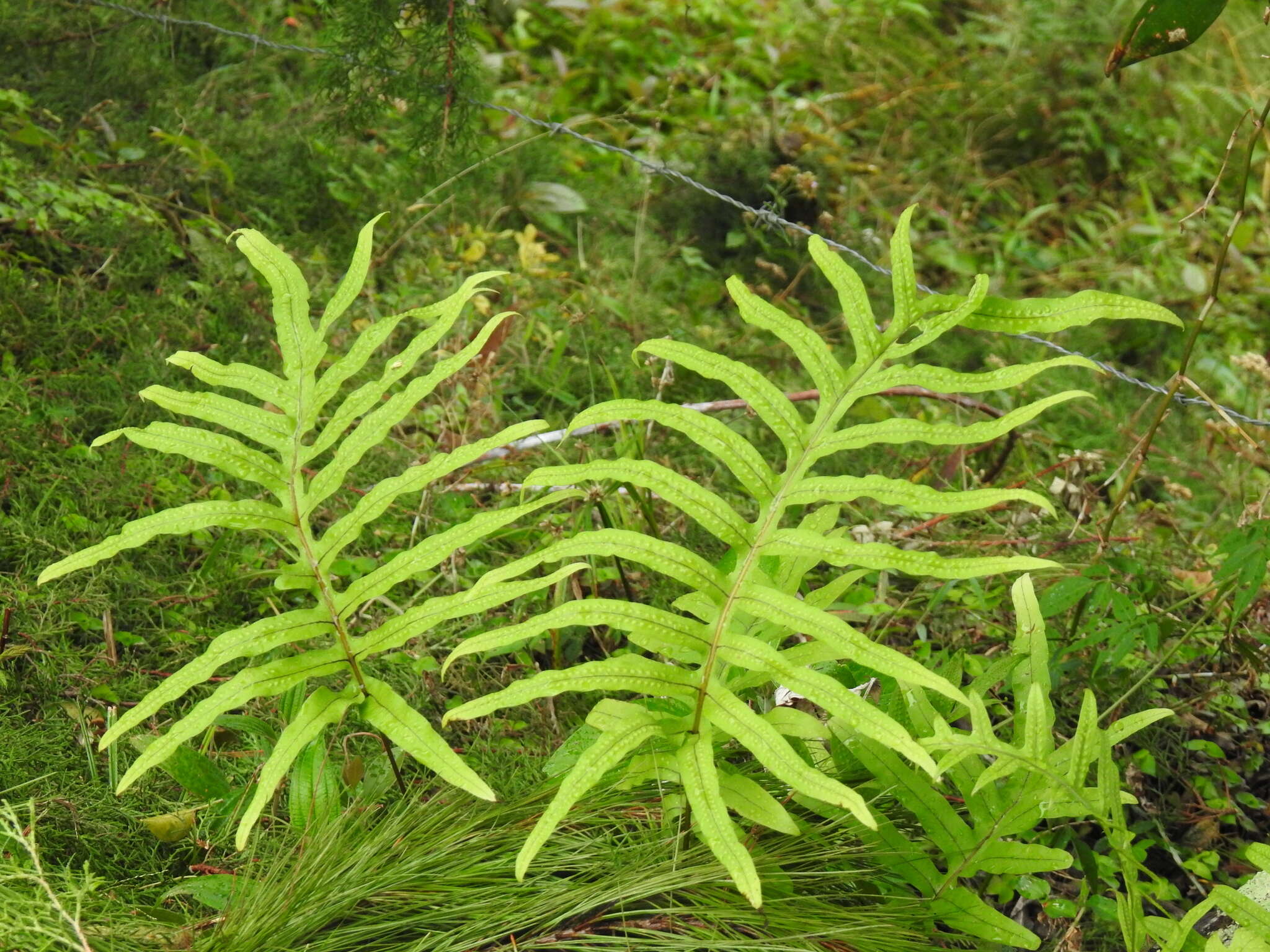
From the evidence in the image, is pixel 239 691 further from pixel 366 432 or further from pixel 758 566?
pixel 758 566

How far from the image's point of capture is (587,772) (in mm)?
1274

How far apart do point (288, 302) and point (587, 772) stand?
795 millimetres

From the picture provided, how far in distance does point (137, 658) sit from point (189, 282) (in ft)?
3.94

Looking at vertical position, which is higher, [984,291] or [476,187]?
[984,291]

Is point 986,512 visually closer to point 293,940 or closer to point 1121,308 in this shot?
point 1121,308

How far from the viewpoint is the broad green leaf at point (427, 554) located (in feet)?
4.84

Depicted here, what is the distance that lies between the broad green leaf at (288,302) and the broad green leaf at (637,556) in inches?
17.0

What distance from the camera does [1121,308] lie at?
1.41m

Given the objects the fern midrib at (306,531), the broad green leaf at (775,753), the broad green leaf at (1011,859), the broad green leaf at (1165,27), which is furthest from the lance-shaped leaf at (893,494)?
the broad green leaf at (1165,27)

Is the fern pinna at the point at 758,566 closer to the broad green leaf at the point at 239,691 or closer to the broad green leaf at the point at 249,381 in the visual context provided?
the broad green leaf at the point at 239,691

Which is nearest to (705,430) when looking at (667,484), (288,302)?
(667,484)

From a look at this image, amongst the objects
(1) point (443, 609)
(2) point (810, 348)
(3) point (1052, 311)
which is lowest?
(1) point (443, 609)

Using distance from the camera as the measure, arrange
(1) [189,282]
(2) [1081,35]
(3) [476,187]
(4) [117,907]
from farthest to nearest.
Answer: (2) [1081,35]
(3) [476,187]
(1) [189,282]
(4) [117,907]

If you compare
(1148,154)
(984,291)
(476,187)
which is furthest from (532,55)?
(984,291)
